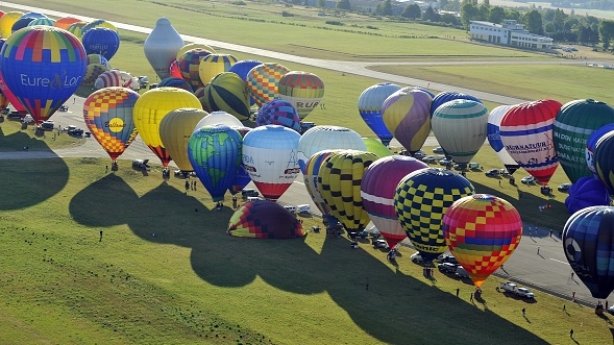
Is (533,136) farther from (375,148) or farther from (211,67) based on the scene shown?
(211,67)

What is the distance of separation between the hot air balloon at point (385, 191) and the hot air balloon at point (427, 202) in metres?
1.30

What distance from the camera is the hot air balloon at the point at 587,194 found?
7106cm

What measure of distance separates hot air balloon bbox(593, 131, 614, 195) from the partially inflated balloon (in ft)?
114

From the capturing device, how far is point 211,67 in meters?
110

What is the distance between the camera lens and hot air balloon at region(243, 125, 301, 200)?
7162 centimetres

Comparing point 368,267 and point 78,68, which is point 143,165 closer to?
point 78,68

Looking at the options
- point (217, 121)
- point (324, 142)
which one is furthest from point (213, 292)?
point (217, 121)

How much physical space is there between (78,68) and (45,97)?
3796 millimetres

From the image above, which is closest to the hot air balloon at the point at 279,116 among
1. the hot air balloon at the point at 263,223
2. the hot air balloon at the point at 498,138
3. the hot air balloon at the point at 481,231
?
the hot air balloon at the point at 498,138

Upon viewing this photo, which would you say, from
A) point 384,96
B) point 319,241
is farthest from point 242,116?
point 319,241

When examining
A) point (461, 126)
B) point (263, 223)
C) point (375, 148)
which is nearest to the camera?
point (263, 223)

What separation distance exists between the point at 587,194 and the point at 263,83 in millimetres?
37482

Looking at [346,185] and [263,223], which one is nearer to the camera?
[346,185]

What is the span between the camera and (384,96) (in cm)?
9644
